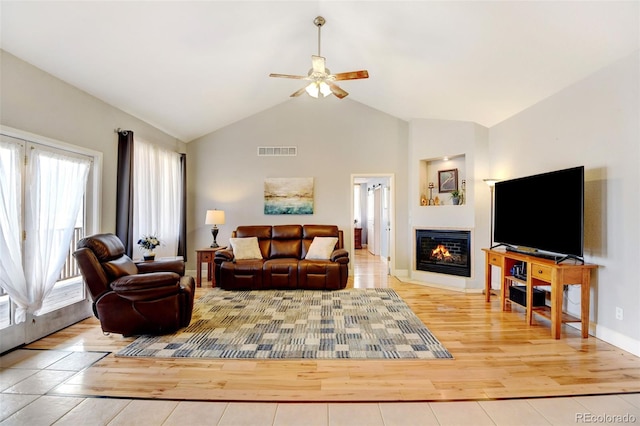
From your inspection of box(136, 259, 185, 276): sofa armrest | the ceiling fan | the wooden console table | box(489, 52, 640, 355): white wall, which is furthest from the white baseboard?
box(136, 259, 185, 276): sofa armrest

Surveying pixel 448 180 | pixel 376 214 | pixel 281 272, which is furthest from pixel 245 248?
pixel 376 214

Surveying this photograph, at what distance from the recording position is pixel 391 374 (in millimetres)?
2229

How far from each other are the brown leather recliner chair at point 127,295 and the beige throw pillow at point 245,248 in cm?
197

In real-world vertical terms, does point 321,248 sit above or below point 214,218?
below

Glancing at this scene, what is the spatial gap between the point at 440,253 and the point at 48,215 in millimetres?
5380

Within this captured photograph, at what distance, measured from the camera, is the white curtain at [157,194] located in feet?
14.3

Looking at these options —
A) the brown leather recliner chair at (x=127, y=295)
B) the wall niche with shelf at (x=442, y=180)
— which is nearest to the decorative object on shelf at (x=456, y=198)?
the wall niche with shelf at (x=442, y=180)

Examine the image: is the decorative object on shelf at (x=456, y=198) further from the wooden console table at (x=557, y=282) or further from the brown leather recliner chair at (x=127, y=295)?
the brown leather recliner chair at (x=127, y=295)

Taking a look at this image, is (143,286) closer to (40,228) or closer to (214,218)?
(40,228)

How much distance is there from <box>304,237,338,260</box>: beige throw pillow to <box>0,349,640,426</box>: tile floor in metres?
3.07

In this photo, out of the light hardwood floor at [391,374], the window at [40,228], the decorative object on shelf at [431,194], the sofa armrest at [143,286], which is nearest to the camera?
the light hardwood floor at [391,374]

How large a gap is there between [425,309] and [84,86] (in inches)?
194

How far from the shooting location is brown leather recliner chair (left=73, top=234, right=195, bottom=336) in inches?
109

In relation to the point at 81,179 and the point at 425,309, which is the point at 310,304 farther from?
the point at 81,179
